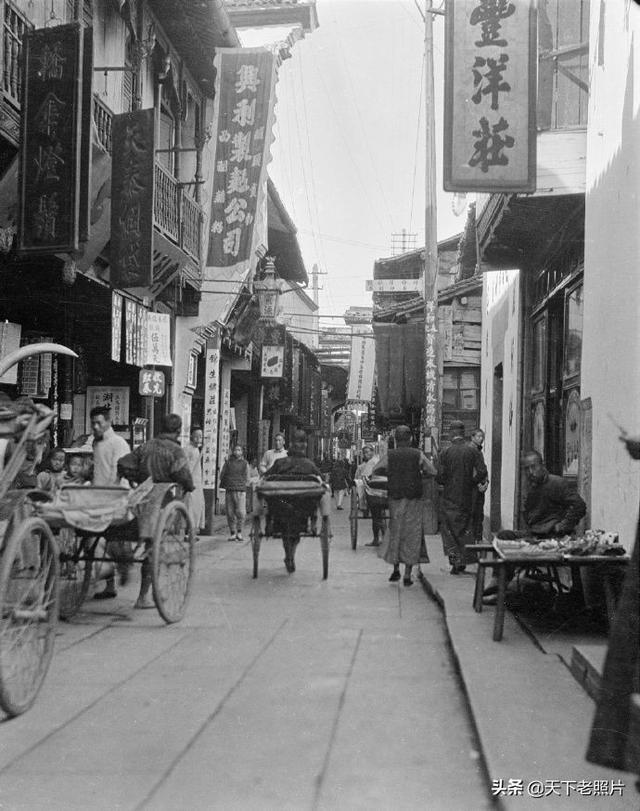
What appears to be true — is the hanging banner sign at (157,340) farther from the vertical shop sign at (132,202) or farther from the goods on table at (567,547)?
the goods on table at (567,547)

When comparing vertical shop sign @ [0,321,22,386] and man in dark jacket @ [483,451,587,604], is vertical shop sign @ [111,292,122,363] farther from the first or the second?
man in dark jacket @ [483,451,587,604]

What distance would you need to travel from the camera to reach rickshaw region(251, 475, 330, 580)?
34.4ft

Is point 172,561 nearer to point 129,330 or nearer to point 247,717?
point 247,717

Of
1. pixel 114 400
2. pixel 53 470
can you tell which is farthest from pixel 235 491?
pixel 53 470

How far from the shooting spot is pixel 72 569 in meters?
8.00

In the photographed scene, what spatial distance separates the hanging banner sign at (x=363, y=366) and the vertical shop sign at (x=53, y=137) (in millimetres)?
20754

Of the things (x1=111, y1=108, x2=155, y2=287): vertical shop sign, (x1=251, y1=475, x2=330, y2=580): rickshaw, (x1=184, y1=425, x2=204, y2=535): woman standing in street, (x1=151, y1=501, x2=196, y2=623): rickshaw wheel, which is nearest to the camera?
(x1=151, y1=501, x2=196, y2=623): rickshaw wheel

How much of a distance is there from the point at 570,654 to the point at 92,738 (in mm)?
3335

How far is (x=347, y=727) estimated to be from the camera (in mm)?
4727

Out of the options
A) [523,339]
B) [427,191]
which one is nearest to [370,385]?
[427,191]

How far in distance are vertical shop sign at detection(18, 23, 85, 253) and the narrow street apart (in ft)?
11.8

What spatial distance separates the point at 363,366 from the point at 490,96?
20314mm

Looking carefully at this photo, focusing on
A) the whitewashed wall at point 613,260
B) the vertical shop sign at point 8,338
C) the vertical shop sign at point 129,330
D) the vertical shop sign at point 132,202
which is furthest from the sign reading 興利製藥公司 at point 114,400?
the whitewashed wall at point 613,260

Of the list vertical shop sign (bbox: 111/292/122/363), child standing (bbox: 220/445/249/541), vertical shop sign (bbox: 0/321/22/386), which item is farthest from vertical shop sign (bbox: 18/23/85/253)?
child standing (bbox: 220/445/249/541)
